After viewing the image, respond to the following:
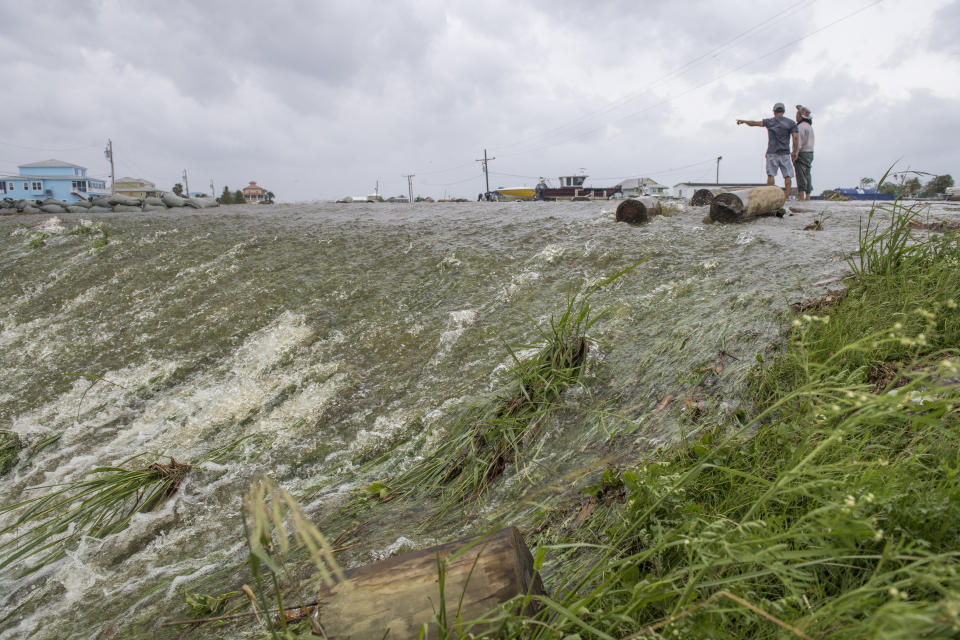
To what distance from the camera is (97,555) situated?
9.12 ft

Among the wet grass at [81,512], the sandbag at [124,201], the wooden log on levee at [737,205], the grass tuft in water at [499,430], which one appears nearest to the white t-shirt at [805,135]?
the wooden log on levee at [737,205]

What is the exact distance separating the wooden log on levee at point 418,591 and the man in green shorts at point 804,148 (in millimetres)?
10675

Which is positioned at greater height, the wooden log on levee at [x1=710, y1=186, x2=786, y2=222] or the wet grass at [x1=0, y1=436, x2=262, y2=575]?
the wooden log on levee at [x1=710, y1=186, x2=786, y2=222]

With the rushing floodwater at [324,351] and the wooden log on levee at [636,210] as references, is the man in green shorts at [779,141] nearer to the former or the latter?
the rushing floodwater at [324,351]

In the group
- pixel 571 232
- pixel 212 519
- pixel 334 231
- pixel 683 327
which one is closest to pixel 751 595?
pixel 683 327

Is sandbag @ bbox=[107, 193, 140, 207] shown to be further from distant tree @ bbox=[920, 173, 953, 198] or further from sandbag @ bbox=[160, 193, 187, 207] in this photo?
distant tree @ bbox=[920, 173, 953, 198]

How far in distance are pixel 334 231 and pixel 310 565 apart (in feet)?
20.1

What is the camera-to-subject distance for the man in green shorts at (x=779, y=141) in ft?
30.2

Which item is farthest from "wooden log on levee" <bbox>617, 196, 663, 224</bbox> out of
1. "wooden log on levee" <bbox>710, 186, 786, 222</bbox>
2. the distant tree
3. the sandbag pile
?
the sandbag pile

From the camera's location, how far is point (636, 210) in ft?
21.1

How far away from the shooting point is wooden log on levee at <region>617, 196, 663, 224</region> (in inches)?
252

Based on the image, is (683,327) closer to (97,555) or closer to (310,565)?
(310,565)

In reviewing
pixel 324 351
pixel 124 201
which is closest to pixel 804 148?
pixel 324 351

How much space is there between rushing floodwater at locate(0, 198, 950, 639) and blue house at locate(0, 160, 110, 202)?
168ft
